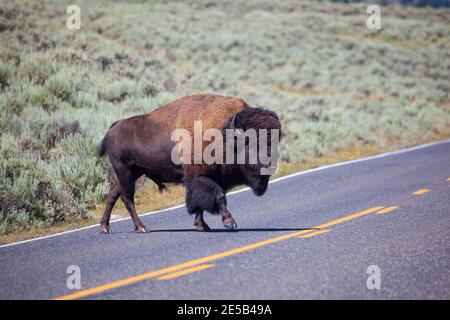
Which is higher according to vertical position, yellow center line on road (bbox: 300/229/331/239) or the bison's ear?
the bison's ear

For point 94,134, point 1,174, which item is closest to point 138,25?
point 94,134

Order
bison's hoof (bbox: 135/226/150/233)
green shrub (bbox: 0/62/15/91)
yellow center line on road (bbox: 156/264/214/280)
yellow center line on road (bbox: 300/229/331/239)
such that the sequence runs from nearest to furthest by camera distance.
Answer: yellow center line on road (bbox: 156/264/214/280) < yellow center line on road (bbox: 300/229/331/239) < bison's hoof (bbox: 135/226/150/233) < green shrub (bbox: 0/62/15/91)

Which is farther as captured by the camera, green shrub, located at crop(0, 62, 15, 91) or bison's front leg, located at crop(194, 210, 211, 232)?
green shrub, located at crop(0, 62, 15, 91)

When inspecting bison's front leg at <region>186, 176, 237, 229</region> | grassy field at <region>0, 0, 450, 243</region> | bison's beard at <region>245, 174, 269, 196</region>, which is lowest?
grassy field at <region>0, 0, 450, 243</region>

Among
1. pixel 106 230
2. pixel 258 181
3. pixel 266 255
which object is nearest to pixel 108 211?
pixel 106 230

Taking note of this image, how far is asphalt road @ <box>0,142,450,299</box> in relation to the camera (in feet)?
19.9

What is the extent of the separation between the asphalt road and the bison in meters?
0.46

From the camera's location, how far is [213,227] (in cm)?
998

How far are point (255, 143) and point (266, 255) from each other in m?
1.84

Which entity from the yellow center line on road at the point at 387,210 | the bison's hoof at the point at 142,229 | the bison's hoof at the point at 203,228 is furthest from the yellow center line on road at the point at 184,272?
the yellow center line on road at the point at 387,210

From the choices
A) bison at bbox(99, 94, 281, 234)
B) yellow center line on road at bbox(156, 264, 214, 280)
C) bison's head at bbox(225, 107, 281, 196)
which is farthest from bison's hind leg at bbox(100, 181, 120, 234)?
yellow center line on road at bbox(156, 264, 214, 280)

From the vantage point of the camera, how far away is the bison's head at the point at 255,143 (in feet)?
28.8

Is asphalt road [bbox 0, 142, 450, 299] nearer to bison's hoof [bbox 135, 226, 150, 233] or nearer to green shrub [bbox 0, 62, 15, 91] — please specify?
bison's hoof [bbox 135, 226, 150, 233]

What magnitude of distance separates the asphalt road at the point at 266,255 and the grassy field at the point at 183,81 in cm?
209
